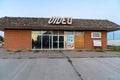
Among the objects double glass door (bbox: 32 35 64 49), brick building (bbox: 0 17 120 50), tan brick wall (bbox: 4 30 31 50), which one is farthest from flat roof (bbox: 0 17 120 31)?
double glass door (bbox: 32 35 64 49)

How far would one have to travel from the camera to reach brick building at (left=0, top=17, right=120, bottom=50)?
26.4 m

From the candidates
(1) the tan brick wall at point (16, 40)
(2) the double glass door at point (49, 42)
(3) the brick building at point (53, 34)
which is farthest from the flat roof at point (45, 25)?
(2) the double glass door at point (49, 42)

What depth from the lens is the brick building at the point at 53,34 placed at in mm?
26375

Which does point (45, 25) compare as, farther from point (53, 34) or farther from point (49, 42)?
point (49, 42)

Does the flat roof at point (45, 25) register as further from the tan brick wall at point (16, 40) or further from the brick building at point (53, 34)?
the tan brick wall at point (16, 40)

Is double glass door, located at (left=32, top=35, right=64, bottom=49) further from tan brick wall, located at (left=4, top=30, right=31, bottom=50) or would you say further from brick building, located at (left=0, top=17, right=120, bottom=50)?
tan brick wall, located at (left=4, top=30, right=31, bottom=50)

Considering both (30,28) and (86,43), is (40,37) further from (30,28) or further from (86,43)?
(86,43)

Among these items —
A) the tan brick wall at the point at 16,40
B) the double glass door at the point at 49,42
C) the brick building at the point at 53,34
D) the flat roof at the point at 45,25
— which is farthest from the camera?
the double glass door at the point at 49,42

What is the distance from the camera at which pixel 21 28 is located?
86.4 feet

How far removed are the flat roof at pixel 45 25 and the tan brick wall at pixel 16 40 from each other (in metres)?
→ 1.20

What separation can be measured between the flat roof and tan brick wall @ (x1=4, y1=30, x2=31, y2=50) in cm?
120

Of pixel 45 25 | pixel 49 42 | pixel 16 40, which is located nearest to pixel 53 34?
pixel 49 42

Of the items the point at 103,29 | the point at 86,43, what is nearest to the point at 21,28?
the point at 86,43

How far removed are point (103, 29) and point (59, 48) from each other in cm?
689
